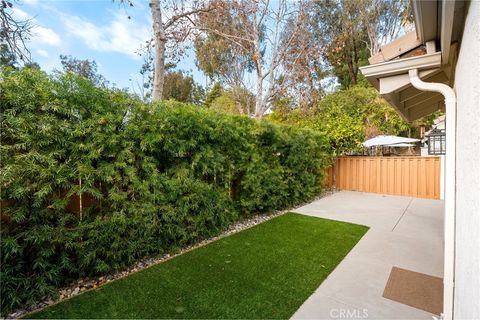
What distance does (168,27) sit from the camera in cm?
660

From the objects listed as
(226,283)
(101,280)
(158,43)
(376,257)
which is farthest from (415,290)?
(158,43)

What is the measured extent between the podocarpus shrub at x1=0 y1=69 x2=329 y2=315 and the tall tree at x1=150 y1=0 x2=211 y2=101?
2.30 meters

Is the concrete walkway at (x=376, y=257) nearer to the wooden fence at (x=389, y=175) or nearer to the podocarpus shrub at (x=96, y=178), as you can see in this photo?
the wooden fence at (x=389, y=175)

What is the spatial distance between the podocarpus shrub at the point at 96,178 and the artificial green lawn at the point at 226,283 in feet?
1.27

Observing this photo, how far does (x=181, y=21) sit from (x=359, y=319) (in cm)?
779

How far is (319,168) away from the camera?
8.49m

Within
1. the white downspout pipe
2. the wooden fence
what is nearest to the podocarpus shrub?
the white downspout pipe

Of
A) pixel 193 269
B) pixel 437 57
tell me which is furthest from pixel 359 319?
pixel 437 57

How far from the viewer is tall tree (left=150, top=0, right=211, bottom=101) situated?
583 centimetres

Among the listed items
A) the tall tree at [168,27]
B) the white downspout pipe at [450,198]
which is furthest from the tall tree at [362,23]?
the white downspout pipe at [450,198]

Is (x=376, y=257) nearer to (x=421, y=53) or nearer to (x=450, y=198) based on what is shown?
(x=450, y=198)

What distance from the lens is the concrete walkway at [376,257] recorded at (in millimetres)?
2512

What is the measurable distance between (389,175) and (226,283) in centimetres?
878

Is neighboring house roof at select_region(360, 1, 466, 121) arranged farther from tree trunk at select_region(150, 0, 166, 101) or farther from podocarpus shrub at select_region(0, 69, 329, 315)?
tree trunk at select_region(150, 0, 166, 101)
